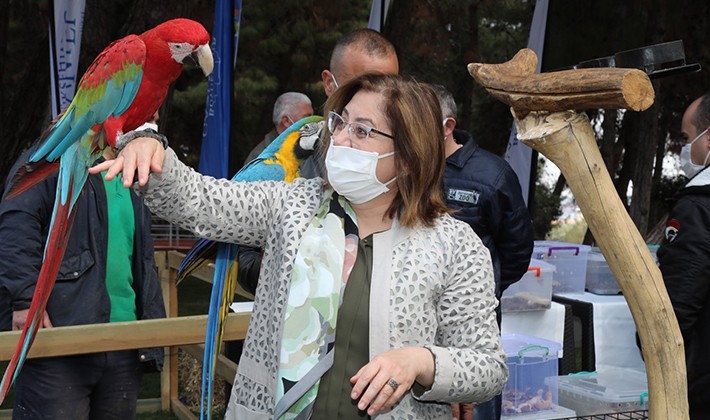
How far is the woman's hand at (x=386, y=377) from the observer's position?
1.30m

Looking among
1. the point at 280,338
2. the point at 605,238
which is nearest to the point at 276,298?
the point at 280,338

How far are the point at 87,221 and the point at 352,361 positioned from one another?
150 centimetres

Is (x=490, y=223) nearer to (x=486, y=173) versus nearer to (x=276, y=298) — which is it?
(x=486, y=173)

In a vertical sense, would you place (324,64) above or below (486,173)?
above

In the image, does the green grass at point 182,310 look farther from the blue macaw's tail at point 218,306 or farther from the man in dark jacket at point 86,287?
the blue macaw's tail at point 218,306

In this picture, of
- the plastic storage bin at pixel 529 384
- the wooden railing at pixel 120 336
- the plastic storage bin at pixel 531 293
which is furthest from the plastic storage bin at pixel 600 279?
the wooden railing at pixel 120 336

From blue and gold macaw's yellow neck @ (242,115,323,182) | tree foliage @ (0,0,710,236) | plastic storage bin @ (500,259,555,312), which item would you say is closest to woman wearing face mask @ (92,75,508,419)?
blue and gold macaw's yellow neck @ (242,115,323,182)

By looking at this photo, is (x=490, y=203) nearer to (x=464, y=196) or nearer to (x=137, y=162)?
(x=464, y=196)

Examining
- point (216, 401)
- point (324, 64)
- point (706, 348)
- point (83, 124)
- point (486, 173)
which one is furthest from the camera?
point (324, 64)

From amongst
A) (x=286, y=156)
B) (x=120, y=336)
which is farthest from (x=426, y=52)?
(x=286, y=156)

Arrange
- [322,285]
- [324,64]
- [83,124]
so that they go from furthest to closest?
[324,64] < [83,124] < [322,285]

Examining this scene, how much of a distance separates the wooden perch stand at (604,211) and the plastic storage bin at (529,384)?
67.2 inches

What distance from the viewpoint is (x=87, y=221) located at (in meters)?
2.65

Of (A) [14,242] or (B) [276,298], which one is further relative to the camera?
(A) [14,242]
